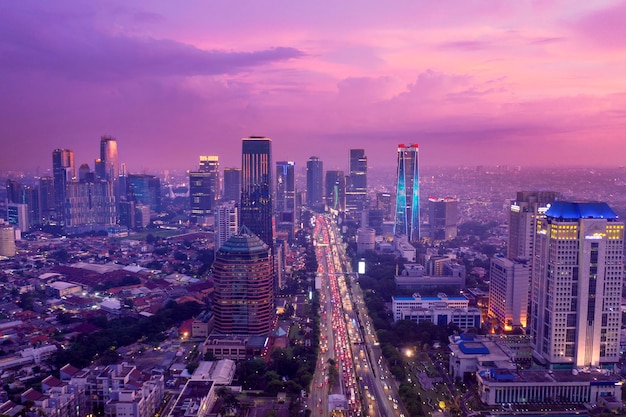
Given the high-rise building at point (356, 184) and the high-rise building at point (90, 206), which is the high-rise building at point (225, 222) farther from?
the high-rise building at point (356, 184)

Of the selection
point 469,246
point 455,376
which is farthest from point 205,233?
point 455,376

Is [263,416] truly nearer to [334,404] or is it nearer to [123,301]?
[334,404]

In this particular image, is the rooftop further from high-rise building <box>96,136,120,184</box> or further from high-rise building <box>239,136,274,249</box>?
high-rise building <box>96,136,120,184</box>

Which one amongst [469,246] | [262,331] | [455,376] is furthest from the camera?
[469,246]

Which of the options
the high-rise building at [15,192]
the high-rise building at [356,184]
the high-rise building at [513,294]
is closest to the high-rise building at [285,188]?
the high-rise building at [356,184]

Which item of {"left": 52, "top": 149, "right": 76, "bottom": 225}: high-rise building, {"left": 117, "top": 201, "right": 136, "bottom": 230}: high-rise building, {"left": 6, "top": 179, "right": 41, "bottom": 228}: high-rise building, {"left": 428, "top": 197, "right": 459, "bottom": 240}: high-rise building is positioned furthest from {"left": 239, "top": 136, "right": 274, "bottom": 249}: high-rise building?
{"left": 6, "top": 179, "right": 41, "bottom": 228}: high-rise building

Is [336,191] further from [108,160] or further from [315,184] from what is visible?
[108,160]

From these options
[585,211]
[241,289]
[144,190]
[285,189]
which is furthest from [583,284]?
[144,190]
